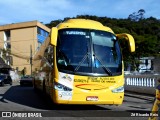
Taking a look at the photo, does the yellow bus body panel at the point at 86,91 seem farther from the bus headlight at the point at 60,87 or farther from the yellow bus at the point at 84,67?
the bus headlight at the point at 60,87

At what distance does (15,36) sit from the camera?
89.1 meters

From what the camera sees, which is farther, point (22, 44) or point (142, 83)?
point (22, 44)

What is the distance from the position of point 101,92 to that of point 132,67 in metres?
44.3

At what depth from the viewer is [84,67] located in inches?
523

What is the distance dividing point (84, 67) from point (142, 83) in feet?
43.8

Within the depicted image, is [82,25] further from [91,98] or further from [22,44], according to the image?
[22,44]

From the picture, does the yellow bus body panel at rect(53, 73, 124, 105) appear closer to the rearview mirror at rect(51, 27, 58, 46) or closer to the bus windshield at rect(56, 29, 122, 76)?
the bus windshield at rect(56, 29, 122, 76)

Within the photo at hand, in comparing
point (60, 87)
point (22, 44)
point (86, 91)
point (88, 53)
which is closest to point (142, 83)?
point (88, 53)

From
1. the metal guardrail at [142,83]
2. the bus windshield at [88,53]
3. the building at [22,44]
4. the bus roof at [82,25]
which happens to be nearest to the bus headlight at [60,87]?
the bus windshield at [88,53]

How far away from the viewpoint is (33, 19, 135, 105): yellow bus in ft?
42.7

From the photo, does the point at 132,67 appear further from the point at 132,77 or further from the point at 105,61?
the point at 105,61

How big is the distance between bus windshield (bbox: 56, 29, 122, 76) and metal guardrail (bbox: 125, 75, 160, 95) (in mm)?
9923

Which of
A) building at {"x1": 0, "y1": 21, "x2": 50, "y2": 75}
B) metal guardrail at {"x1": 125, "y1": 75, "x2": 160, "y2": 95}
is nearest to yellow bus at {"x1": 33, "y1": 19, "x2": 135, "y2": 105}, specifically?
metal guardrail at {"x1": 125, "y1": 75, "x2": 160, "y2": 95}

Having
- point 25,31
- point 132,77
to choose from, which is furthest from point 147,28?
point 132,77
